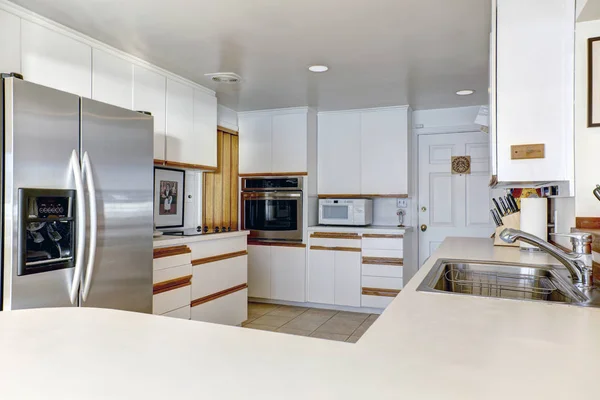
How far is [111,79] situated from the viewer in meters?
2.91

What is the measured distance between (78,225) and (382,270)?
3.08m

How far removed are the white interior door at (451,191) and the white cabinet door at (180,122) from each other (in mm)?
2691

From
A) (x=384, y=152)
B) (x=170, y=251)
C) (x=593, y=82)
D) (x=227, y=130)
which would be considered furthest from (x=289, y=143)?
(x=593, y=82)

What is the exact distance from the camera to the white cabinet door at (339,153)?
482 centimetres

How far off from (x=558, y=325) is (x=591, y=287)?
20.1 inches

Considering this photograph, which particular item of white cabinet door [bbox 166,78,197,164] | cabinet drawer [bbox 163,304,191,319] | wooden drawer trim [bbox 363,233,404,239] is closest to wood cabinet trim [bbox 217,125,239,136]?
white cabinet door [bbox 166,78,197,164]

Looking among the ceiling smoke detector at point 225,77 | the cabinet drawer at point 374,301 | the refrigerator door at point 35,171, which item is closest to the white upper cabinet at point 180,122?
the ceiling smoke detector at point 225,77

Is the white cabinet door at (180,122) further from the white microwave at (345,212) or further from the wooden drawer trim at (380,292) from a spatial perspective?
the wooden drawer trim at (380,292)

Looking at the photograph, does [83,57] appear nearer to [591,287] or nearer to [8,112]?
[8,112]

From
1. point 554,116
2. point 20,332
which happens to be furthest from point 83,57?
point 554,116

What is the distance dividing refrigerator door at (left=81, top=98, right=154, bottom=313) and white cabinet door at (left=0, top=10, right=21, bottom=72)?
52cm

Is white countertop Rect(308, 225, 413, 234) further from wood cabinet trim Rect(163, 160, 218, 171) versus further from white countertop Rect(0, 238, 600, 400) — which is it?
white countertop Rect(0, 238, 600, 400)

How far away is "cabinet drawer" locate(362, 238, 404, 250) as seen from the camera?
4348 mm

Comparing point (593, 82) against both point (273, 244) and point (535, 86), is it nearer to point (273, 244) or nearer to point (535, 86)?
point (535, 86)
